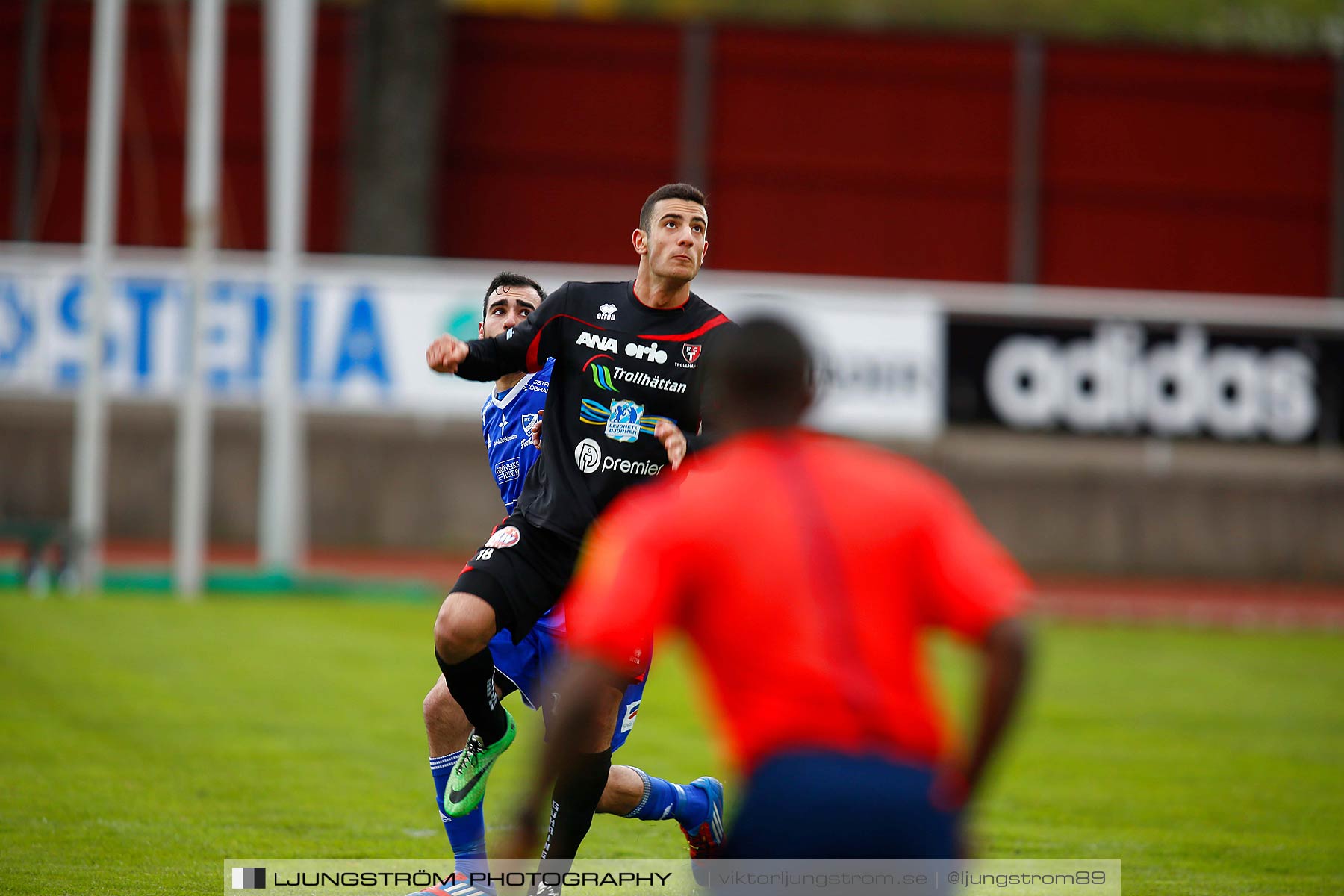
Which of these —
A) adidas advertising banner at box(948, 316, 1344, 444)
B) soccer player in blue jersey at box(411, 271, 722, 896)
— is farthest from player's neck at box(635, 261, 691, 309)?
adidas advertising banner at box(948, 316, 1344, 444)

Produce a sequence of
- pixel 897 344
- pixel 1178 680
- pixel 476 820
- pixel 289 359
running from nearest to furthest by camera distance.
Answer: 1. pixel 476 820
2. pixel 1178 680
3. pixel 289 359
4. pixel 897 344

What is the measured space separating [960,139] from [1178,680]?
17.8 meters

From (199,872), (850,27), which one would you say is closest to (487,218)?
(850,27)

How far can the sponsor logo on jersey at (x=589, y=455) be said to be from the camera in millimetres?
6293

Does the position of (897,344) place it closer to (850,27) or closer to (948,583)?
(850,27)

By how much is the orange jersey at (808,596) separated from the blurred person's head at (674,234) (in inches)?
107

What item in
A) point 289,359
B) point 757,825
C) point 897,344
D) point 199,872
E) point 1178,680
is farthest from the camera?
point 897,344

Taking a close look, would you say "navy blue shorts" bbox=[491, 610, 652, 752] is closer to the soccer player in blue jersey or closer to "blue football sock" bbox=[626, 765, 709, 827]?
the soccer player in blue jersey

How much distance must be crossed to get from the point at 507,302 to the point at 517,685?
1.67 meters

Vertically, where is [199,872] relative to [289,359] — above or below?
below

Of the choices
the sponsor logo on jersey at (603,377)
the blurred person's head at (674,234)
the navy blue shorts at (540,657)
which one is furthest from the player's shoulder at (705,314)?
the navy blue shorts at (540,657)

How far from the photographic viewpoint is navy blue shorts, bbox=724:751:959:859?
3.41 m

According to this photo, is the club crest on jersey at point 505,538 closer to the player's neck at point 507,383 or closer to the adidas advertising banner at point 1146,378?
the player's neck at point 507,383

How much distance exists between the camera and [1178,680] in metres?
15.5
